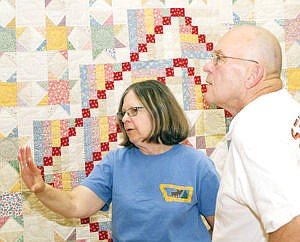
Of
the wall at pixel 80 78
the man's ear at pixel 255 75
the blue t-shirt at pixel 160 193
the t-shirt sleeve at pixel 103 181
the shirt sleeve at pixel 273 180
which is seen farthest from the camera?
the wall at pixel 80 78

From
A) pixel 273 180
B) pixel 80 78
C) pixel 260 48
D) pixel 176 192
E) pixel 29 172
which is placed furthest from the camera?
pixel 80 78

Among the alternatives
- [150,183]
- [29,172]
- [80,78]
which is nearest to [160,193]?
[150,183]

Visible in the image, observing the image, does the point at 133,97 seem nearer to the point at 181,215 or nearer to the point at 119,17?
the point at 181,215

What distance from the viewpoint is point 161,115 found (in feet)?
5.14

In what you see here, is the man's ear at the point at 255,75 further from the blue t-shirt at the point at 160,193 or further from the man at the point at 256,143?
the blue t-shirt at the point at 160,193

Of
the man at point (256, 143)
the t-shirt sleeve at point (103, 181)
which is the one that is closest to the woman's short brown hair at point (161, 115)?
the t-shirt sleeve at point (103, 181)

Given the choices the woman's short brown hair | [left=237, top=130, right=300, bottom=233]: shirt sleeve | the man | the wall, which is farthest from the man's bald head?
the wall

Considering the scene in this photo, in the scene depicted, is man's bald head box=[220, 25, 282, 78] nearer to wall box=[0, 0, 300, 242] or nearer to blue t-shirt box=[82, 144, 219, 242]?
blue t-shirt box=[82, 144, 219, 242]

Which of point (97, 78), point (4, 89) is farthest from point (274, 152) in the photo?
point (4, 89)

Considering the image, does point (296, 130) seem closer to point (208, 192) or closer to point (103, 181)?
point (208, 192)

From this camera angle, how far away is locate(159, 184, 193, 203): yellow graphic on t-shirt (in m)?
1.46

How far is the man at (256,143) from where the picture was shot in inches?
31.2

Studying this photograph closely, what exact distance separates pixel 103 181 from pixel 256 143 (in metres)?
0.84

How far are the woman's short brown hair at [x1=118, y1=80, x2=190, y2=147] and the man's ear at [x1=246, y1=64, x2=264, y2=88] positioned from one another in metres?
0.51
